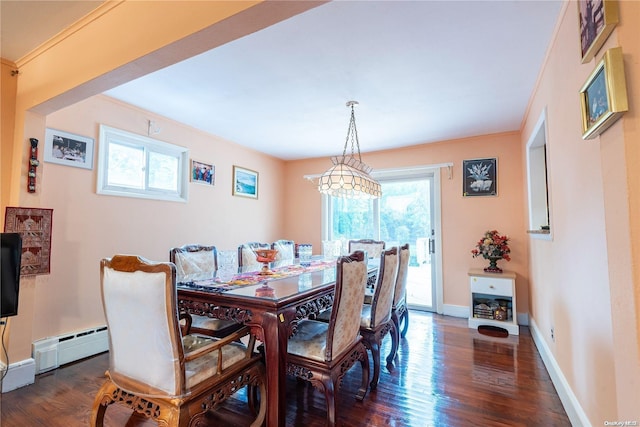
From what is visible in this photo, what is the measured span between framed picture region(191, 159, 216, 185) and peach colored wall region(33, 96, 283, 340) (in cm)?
7

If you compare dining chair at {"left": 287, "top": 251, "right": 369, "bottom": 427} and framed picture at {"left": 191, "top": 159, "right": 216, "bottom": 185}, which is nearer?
dining chair at {"left": 287, "top": 251, "right": 369, "bottom": 427}

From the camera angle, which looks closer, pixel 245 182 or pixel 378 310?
pixel 378 310

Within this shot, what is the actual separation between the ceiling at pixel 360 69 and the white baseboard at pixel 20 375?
2.31 meters

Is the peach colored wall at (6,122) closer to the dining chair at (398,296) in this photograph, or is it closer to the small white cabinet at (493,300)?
the dining chair at (398,296)

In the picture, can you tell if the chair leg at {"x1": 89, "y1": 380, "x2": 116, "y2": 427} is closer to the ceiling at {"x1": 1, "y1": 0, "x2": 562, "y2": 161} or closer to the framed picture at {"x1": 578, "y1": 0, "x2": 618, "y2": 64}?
the ceiling at {"x1": 1, "y1": 0, "x2": 562, "y2": 161}

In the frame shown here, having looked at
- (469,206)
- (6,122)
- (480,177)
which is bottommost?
(469,206)

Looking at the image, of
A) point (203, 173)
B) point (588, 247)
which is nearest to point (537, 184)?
point (588, 247)

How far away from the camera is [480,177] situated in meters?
3.86

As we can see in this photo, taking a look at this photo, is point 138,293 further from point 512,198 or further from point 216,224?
point 512,198

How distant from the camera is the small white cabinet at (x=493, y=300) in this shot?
3.25m

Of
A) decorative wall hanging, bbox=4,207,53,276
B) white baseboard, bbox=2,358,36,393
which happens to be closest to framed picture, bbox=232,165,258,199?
decorative wall hanging, bbox=4,207,53,276

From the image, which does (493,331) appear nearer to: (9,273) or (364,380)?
(364,380)

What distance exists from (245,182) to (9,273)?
2926 millimetres

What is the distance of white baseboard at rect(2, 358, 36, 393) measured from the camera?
205 cm
